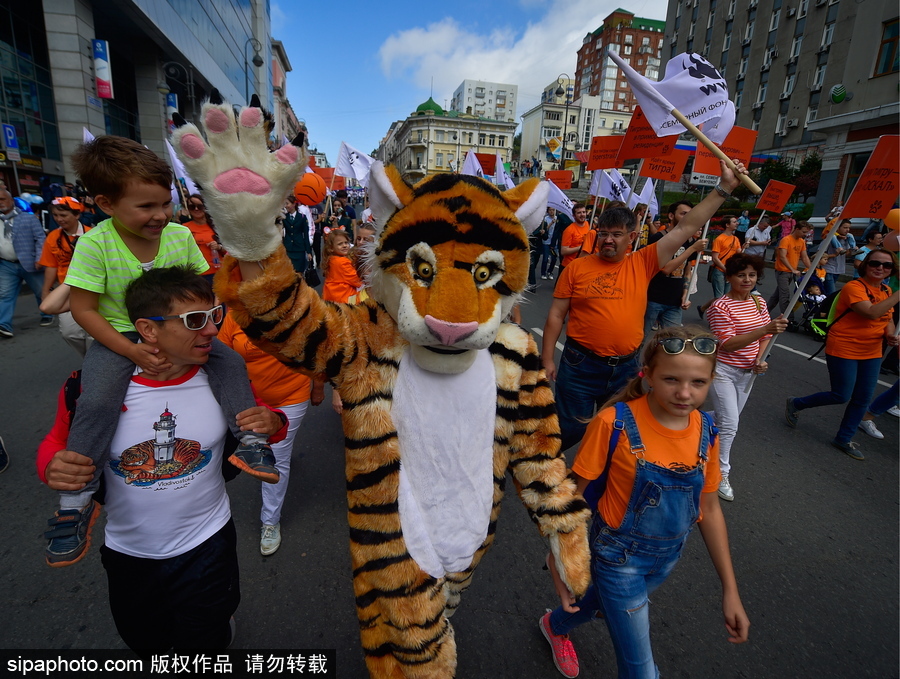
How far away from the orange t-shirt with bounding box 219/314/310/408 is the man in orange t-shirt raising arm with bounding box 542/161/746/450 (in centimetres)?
165

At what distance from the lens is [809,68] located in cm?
→ 3156

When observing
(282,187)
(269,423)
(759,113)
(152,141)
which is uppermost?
(759,113)

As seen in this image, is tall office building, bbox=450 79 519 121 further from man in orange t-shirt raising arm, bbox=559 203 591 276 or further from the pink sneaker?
the pink sneaker

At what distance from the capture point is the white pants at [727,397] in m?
3.50

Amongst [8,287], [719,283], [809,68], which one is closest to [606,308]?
[719,283]

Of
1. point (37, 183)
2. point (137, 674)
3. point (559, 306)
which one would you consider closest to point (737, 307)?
point (559, 306)

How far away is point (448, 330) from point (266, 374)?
1.74 meters

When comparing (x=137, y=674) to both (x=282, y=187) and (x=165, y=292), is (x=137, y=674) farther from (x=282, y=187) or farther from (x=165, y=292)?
(x=282, y=187)

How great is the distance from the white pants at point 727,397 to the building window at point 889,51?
81.7 ft

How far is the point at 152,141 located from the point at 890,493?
2459 cm

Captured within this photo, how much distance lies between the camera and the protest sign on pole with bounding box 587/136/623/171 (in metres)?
6.80

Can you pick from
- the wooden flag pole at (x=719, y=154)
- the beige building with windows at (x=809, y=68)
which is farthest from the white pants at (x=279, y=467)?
the beige building with windows at (x=809, y=68)

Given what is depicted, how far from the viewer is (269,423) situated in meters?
1.63

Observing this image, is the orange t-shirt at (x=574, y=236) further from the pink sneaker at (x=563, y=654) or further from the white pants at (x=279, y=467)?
the pink sneaker at (x=563, y=654)
